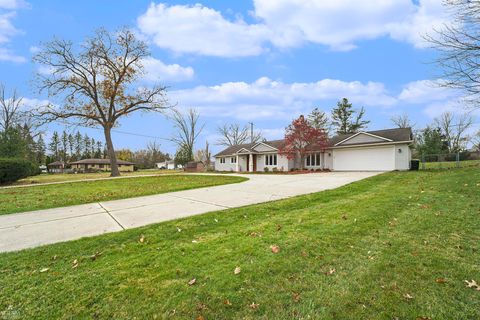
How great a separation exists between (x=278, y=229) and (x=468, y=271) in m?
2.62

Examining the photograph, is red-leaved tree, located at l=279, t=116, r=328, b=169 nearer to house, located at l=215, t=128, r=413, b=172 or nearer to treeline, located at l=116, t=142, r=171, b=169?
house, located at l=215, t=128, r=413, b=172

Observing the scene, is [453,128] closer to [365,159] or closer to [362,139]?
[362,139]

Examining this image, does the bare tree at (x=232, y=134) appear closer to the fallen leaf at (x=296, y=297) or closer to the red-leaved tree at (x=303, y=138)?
the red-leaved tree at (x=303, y=138)

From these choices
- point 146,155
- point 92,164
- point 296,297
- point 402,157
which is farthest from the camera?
point 146,155

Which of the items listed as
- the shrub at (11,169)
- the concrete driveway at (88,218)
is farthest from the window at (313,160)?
the shrub at (11,169)

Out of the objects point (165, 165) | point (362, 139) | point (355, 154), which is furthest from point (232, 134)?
point (362, 139)

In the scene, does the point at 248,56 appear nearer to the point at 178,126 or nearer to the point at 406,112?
the point at 178,126

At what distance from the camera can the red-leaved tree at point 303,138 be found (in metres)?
24.8

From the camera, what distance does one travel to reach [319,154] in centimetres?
2708

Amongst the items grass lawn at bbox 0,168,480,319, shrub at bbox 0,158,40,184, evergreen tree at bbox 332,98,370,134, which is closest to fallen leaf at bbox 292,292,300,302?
grass lawn at bbox 0,168,480,319

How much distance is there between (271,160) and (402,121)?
30976 mm

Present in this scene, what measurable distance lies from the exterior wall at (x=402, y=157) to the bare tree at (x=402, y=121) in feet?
100

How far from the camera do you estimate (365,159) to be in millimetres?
22391

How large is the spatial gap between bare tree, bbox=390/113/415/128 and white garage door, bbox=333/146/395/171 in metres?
29.7
